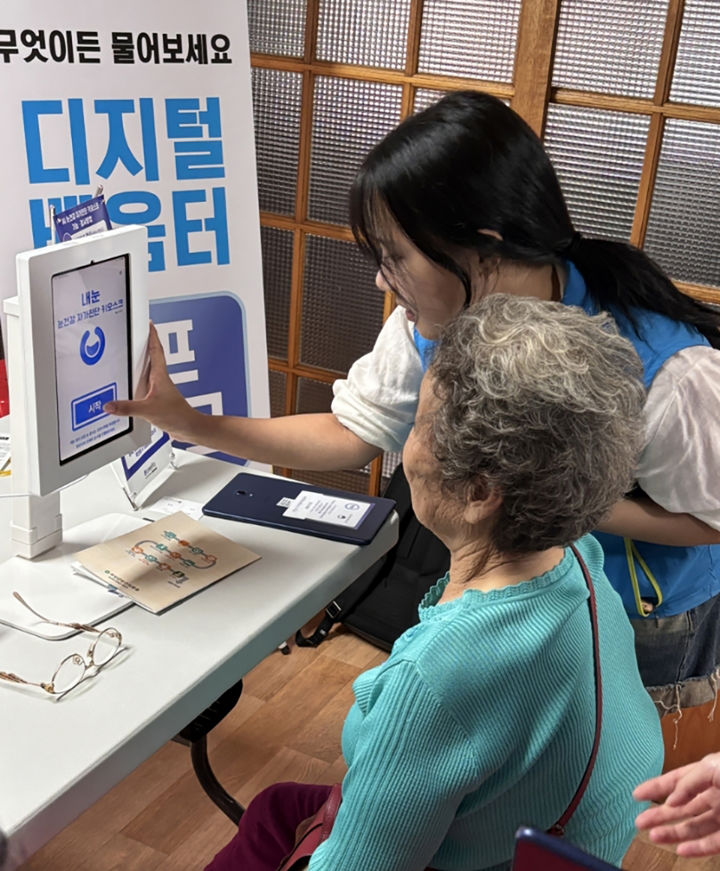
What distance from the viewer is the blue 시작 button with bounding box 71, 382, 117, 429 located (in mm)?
1459

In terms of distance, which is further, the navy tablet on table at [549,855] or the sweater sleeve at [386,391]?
the sweater sleeve at [386,391]

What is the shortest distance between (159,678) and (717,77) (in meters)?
1.93

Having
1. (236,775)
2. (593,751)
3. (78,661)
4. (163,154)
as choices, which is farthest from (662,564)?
(163,154)

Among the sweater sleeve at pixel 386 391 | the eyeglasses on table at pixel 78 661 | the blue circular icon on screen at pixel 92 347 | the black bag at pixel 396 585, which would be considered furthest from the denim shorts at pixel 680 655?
the black bag at pixel 396 585

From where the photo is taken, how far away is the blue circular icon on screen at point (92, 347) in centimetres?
142

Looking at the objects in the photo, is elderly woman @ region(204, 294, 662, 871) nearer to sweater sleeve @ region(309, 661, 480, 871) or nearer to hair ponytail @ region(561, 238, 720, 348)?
sweater sleeve @ region(309, 661, 480, 871)

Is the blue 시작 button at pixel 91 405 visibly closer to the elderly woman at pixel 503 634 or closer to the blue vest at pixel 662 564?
the elderly woman at pixel 503 634

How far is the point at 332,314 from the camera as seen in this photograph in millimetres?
3104

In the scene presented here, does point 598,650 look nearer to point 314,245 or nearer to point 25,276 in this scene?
point 25,276

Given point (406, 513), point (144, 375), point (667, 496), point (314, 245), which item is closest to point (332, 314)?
point (314, 245)

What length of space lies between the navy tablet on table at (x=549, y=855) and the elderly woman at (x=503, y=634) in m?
0.26

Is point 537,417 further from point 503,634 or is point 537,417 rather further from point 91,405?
point 91,405

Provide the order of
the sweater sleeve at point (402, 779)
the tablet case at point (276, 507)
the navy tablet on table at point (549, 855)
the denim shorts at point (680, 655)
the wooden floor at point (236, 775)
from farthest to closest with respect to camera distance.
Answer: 1. the wooden floor at point (236, 775)
2. the tablet case at point (276, 507)
3. the denim shorts at point (680, 655)
4. the sweater sleeve at point (402, 779)
5. the navy tablet on table at point (549, 855)

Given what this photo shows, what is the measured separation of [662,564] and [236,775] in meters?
1.28
